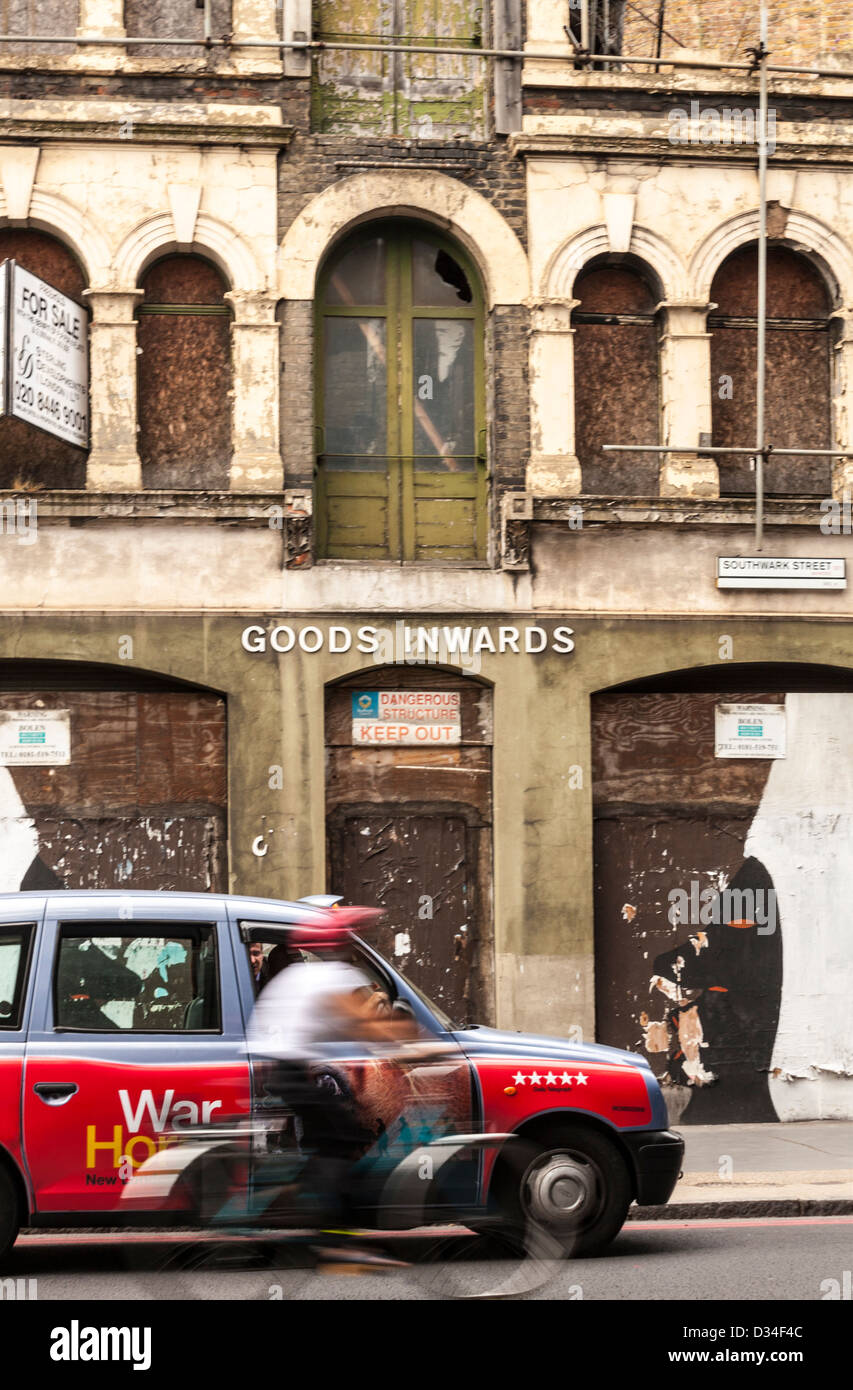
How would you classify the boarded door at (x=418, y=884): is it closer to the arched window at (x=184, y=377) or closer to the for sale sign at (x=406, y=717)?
the for sale sign at (x=406, y=717)

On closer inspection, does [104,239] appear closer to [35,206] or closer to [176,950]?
[35,206]

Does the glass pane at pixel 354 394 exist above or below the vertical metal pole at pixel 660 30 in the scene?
below

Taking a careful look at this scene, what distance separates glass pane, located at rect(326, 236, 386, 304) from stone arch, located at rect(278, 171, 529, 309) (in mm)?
332

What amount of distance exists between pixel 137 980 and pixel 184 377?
27.4 feet

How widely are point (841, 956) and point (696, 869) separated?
5.09ft

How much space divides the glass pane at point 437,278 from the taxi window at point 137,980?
29.3ft

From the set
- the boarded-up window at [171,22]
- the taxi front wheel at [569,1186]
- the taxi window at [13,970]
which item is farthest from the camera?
the boarded-up window at [171,22]

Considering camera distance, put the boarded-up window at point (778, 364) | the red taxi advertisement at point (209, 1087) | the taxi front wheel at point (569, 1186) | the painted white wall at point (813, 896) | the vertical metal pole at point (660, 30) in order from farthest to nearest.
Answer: the vertical metal pole at point (660, 30), the boarded-up window at point (778, 364), the painted white wall at point (813, 896), the taxi front wheel at point (569, 1186), the red taxi advertisement at point (209, 1087)

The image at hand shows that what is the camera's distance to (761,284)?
1544cm

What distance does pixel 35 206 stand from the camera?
15289 mm

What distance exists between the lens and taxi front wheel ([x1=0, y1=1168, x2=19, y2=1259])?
8312 millimetres

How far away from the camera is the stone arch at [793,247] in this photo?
16.0 metres

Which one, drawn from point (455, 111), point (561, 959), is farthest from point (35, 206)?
point (561, 959)

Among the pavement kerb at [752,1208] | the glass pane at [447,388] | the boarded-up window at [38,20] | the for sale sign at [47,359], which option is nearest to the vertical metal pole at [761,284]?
the glass pane at [447,388]
